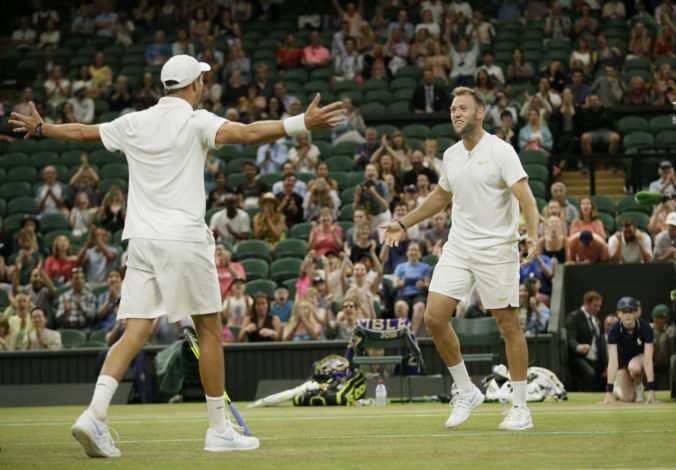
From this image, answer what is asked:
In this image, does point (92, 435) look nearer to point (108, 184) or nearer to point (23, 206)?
point (108, 184)

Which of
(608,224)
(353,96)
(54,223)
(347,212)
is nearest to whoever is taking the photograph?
Result: (608,224)

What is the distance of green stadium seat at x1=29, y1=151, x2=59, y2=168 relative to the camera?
72.4 feet

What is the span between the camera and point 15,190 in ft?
70.2

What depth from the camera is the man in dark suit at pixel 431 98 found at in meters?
21.6

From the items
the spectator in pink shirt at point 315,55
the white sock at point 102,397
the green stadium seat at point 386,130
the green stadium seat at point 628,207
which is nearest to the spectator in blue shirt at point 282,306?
the green stadium seat at point 386,130

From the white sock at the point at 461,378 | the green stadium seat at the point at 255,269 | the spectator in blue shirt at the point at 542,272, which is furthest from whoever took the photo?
the green stadium seat at the point at 255,269

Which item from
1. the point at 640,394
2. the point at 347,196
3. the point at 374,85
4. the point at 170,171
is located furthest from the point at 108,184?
the point at 170,171

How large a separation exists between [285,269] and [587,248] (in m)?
4.35

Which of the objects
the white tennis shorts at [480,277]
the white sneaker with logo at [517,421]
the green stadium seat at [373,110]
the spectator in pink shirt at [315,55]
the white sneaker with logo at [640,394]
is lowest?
the white sneaker with logo at [640,394]

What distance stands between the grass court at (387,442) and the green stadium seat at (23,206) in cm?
1017

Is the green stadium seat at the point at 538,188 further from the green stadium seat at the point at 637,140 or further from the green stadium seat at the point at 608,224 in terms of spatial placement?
the green stadium seat at the point at 637,140

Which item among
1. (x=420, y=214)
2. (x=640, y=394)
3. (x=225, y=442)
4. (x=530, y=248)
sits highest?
(x=420, y=214)

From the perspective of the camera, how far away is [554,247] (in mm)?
17312

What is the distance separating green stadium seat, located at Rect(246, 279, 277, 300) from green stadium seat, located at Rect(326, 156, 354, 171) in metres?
3.39
